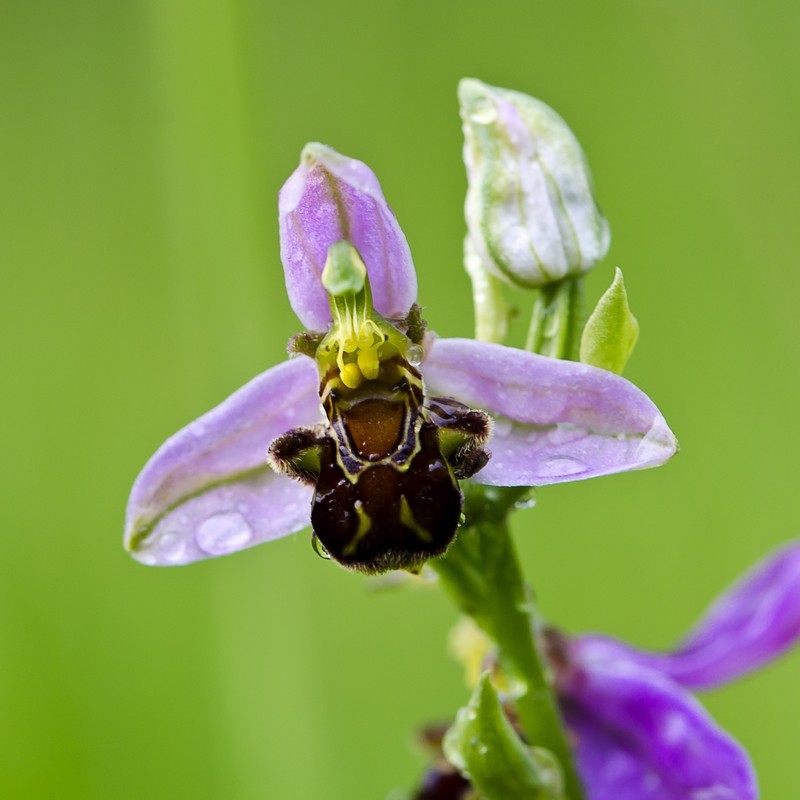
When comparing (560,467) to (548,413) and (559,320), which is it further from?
(559,320)

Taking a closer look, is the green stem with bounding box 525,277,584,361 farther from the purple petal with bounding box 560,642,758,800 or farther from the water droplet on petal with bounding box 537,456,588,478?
the purple petal with bounding box 560,642,758,800

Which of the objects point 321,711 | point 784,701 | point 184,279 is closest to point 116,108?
point 184,279

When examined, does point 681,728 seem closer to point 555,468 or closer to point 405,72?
point 555,468

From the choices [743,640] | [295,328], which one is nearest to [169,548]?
[743,640]

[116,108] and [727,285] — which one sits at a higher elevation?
[116,108]

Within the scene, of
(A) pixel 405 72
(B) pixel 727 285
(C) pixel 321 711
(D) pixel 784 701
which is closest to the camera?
(C) pixel 321 711

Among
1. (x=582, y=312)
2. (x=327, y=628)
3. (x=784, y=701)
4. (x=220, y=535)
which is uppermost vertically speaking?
(x=582, y=312)

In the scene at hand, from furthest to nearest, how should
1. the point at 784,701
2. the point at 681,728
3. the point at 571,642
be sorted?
the point at 784,701
the point at 571,642
the point at 681,728

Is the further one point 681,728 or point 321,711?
point 321,711

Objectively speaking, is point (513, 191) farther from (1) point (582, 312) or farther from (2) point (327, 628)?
(2) point (327, 628)
